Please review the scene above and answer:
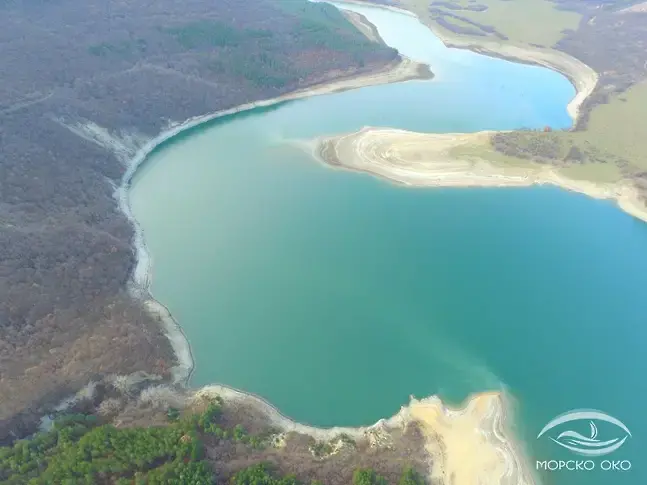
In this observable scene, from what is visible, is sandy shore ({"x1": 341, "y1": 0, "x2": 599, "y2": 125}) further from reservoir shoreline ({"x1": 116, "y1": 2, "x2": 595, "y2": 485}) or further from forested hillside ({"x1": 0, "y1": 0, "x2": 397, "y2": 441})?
reservoir shoreline ({"x1": 116, "y1": 2, "x2": 595, "y2": 485})

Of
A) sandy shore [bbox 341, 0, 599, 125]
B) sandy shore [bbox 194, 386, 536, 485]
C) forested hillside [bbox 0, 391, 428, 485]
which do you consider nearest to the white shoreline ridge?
sandy shore [bbox 194, 386, 536, 485]

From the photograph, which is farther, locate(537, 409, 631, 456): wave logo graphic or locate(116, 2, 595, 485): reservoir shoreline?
locate(537, 409, 631, 456): wave logo graphic

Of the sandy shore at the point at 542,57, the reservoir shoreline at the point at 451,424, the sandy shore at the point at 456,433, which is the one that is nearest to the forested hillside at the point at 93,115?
the reservoir shoreline at the point at 451,424

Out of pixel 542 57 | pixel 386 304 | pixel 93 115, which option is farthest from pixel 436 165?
pixel 542 57

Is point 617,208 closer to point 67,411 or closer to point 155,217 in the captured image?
point 155,217

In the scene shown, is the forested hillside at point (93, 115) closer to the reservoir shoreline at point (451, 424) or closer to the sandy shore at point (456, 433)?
the reservoir shoreline at point (451, 424)

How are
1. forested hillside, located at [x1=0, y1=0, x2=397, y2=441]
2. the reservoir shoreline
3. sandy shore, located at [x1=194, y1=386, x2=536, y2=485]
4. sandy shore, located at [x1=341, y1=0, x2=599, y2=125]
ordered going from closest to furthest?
sandy shore, located at [x1=194, y1=386, x2=536, y2=485] < the reservoir shoreline < forested hillside, located at [x1=0, y1=0, x2=397, y2=441] < sandy shore, located at [x1=341, y1=0, x2=599, y2=125]
